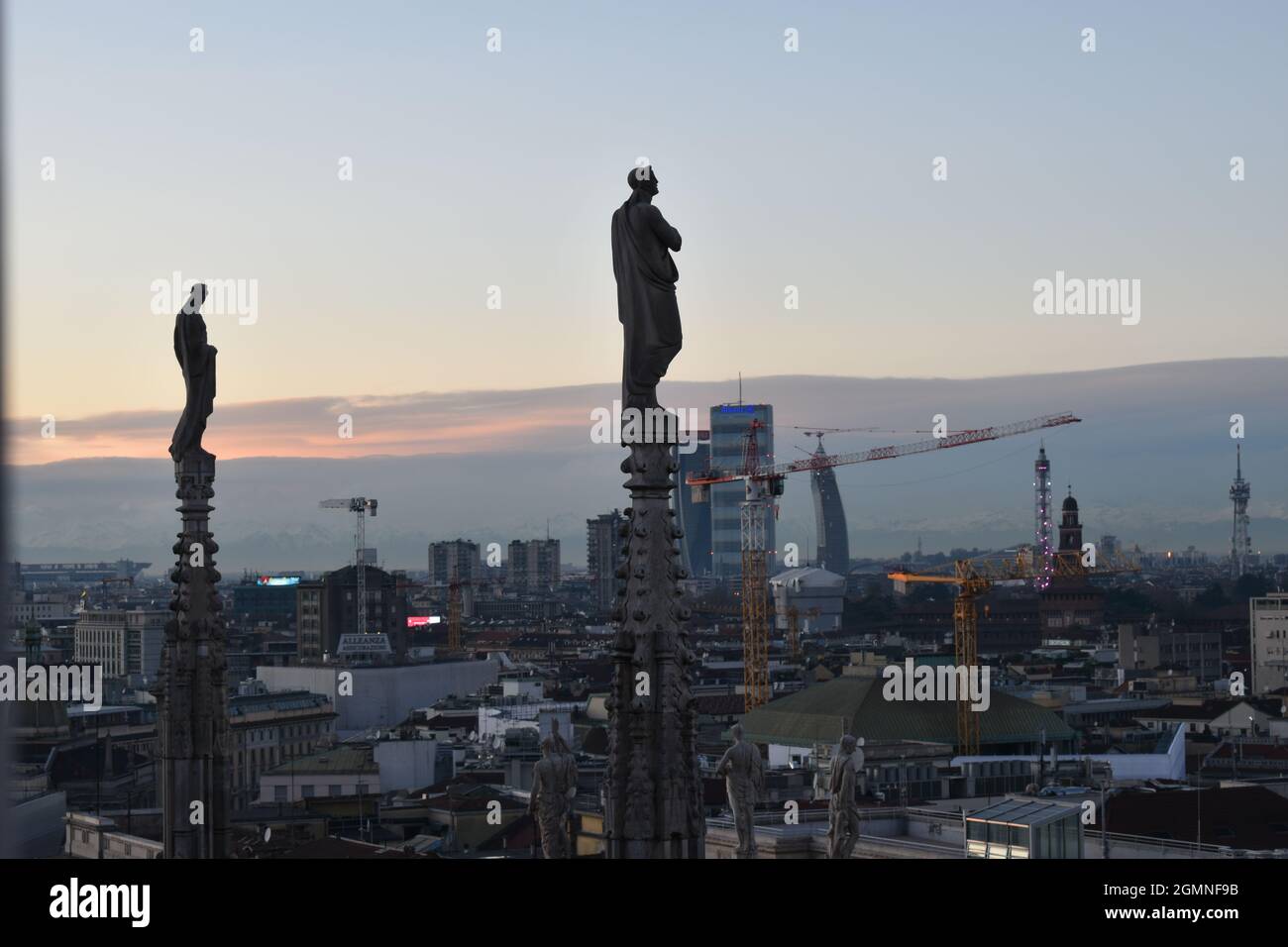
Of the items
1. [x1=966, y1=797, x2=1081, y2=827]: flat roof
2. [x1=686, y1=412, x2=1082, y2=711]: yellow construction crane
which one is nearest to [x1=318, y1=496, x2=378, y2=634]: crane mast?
[x1=686, y1=412, x2=1082, y2=711]: yellow construction crane

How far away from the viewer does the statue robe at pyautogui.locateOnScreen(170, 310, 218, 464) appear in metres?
10.6

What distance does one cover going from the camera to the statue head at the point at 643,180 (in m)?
7.20

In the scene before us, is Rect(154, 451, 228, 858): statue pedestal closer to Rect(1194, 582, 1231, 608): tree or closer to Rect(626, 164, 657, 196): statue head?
Rect(626, 164, 657, 196): statue head

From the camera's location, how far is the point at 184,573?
1048 centimetres

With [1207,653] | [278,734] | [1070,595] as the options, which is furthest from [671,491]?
[1070,595]

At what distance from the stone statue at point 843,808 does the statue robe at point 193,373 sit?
11.9 ft

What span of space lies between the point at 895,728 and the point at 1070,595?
363 feet

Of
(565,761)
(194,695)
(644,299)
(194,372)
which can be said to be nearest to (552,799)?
(565,761)

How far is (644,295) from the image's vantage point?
23.6 ft

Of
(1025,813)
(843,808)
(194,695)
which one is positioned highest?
(194,695)

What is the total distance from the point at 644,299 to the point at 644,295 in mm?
13

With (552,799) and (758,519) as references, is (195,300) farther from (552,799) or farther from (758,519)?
(758,519)
